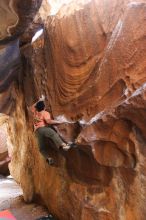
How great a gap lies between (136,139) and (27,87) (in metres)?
3.33

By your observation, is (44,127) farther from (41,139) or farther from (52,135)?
(41,139)

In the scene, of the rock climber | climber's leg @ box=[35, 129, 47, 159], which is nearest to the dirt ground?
climber's leg @ box=[35, 129, 47, 159]

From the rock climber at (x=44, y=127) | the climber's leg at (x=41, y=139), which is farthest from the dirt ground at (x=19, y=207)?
the rock climber at (x=44, y=127)

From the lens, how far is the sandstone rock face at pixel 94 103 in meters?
3.46

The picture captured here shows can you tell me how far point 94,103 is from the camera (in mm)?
4070

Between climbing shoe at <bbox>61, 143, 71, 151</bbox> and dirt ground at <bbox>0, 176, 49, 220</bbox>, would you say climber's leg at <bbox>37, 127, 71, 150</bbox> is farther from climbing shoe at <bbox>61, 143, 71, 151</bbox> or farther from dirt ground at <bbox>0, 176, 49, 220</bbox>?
dirt ground at <bbox>0, 176, 49, 220</bbox>

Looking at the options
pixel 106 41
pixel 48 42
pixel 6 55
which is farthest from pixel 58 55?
pixel 6 55

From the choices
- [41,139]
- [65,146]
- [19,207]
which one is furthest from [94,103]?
[19,207]

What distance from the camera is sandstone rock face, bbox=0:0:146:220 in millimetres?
3457

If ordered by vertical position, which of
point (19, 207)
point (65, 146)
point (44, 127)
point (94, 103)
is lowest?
point (19, 207)

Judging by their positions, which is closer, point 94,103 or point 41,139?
point 94,103

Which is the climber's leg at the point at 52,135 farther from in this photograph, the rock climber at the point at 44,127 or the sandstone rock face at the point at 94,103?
the sandstone rock face at the point at 94,103

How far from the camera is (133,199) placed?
3572 mm

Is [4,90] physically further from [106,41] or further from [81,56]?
[106,41]
